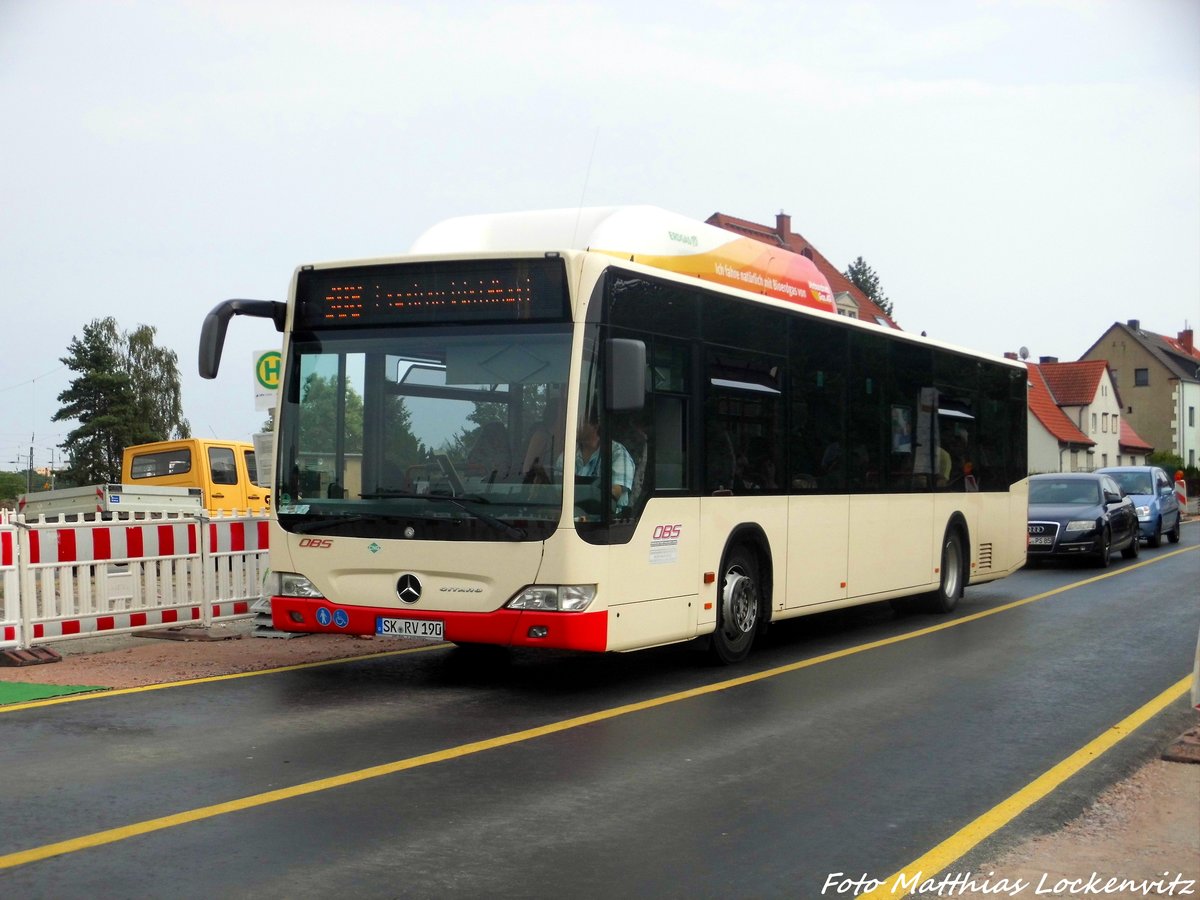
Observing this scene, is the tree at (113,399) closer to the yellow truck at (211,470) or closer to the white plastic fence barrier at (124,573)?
the yellow truck at (211,470)

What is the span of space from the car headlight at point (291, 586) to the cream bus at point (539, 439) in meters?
0.02

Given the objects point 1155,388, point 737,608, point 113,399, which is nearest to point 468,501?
point 737,608

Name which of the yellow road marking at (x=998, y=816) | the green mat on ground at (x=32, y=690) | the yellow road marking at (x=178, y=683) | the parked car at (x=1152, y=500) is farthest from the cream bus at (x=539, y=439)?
the parked car at (x=1152, y=500)

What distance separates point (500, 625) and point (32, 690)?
138 inches

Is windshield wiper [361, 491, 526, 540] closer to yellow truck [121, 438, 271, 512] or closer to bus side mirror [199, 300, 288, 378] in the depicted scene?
bus side mirror [199, 300, 288, 378]

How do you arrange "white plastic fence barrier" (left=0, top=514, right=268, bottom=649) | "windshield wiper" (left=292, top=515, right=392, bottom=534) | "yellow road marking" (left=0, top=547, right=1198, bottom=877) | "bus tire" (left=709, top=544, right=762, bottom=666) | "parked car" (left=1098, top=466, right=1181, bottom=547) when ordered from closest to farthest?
1. "yellow road marking" (left=0, top=547, right=1198, bottom=877)
2. "windshield wiper" (left=292, top=515, right=392, bottom=534)
3. "bus tire" (left=709, top=544, right=762, bottom=666)
4. "white plastic fence barrier" (left=0, top=514, right=268, bottom=649)
5. "parked car" (left=1098, top=466, right=1181, bottom=547)

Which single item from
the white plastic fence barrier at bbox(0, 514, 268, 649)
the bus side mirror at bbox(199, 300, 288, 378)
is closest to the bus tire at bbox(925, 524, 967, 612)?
the white plastic fence barrier at bbox(0, 514, 268, 649)

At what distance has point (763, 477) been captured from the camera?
456 inches

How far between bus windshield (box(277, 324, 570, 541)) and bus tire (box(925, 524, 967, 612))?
26.2 feet

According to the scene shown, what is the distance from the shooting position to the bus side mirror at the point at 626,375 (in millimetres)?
9227

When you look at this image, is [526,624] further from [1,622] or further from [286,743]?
[1,622]

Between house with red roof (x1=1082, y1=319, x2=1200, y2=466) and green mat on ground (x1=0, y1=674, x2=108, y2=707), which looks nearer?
green mat on ground (x1=0, y1=674, x2=108, y2=707)

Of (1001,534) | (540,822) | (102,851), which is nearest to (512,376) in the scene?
(540,822)

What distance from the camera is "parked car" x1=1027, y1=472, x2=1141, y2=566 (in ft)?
79.0
